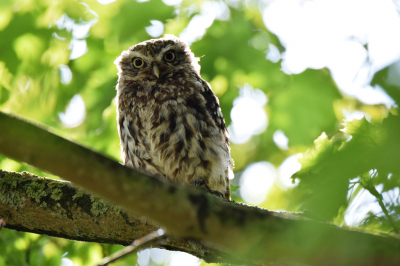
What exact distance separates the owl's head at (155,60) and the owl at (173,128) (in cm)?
2

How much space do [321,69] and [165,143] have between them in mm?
1693

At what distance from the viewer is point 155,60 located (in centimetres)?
457

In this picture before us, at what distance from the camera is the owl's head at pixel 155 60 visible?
4.53 m

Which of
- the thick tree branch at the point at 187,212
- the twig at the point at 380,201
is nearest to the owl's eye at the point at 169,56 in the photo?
the thick tree branch at the point at 187,212

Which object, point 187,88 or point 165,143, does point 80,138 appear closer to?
point 165,143

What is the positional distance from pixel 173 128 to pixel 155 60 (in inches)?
45.7

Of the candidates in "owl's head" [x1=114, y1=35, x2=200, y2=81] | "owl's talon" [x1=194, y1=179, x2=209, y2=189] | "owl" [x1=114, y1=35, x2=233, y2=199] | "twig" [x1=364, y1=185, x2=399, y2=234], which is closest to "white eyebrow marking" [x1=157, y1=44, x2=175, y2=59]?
"owl's head" [x1=114, y1=35, x2=200, y2=81]

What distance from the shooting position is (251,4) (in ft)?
13.2

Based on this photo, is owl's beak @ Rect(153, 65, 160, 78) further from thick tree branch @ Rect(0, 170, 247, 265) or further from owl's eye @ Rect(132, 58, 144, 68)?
thick tree branch @ Rect(0, 170, 247, 265)

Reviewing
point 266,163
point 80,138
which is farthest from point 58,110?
point 266,163

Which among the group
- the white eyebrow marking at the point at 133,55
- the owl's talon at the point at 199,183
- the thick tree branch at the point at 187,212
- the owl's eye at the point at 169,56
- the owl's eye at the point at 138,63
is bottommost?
the thick tree branch at the point at 187,212

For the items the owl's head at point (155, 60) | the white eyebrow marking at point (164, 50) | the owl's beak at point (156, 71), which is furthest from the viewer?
the white eyebrow marking at point (164, 50)

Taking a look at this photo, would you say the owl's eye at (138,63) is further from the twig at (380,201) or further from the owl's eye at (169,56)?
the twig at (380,201)

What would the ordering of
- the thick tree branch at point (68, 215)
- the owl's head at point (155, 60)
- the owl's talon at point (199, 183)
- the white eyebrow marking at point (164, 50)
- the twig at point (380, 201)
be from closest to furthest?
the twig at point (380, 201) < the thick tree branch at point (68, 215) < the owl's talon at point (199, 183) < the owl's head at point (155, 60) < the white eyebrow marking at point (164, 50)
